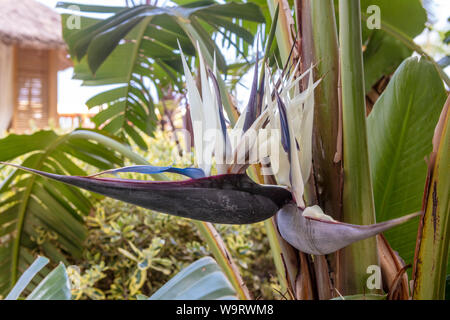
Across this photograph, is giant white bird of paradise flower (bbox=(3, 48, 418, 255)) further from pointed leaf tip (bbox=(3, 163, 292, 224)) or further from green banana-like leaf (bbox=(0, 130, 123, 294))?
green banana-like leaf (bbox=(0, 130, 123, 294))

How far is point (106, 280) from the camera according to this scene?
3.11ft

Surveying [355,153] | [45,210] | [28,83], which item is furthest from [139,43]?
[28,83]

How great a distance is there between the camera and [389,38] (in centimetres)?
71

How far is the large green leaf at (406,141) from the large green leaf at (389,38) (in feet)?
0.79

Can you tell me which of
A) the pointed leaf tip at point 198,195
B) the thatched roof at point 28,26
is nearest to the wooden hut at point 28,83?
the thatched roof at point 28,26

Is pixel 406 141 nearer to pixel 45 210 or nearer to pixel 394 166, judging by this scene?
pixel 394 166

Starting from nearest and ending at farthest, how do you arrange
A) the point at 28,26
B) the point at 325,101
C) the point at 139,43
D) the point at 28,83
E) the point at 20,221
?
the point at 325,101 < the point at 139,43 < the point at 20,221 < the point at 28,26 < the point at 28,83

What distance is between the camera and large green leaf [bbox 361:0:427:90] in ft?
2.05

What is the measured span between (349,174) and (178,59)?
0.51m

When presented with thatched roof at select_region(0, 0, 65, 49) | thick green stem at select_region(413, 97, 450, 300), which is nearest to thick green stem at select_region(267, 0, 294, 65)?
thick green stem at select_region(413, 97, 450, 300)

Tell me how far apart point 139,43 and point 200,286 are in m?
0.56

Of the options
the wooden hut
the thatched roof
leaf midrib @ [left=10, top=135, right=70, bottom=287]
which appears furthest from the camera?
the wooden hut

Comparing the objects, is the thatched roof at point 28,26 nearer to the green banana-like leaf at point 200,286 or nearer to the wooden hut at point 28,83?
the wooden hut at point 28,83

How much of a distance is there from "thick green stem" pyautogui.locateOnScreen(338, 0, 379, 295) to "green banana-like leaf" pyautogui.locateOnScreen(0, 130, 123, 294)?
534 mm
